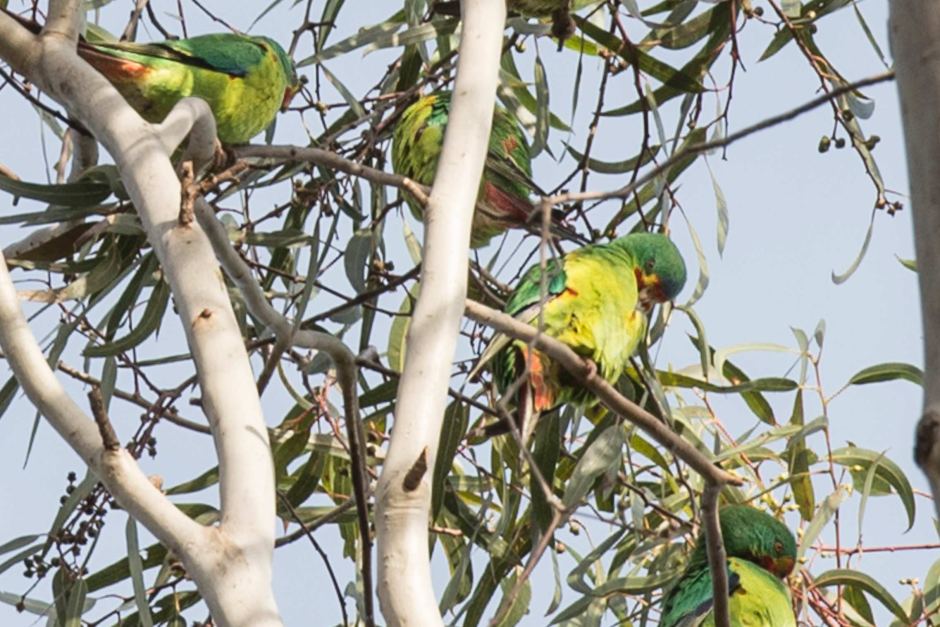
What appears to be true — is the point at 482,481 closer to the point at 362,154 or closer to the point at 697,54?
the point at 362,154

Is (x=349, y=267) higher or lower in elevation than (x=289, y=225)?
lower

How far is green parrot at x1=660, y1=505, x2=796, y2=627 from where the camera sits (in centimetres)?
282

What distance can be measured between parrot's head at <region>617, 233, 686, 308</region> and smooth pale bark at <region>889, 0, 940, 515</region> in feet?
6.85

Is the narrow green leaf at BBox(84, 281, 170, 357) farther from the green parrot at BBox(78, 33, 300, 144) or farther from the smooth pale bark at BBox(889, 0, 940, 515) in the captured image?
the smooth pale bark at BBox(889, 0, 940, 515)

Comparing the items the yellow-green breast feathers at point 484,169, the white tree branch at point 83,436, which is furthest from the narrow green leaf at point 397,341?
the white tree branch at point 83,436

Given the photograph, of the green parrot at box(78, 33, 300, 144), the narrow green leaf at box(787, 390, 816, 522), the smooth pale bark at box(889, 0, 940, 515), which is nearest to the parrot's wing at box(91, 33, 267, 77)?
the green parrot at box(78, 33, 300, 144)

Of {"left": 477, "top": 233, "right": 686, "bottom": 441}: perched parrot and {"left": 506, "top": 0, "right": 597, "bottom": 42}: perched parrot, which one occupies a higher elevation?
{"left": 506, "top": 0, "right": 597, "bottom": 42}: perched parrot

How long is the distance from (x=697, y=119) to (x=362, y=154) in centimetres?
70

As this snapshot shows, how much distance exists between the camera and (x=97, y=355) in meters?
2.48

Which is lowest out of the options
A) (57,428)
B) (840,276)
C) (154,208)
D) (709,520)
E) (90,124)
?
(709,520)

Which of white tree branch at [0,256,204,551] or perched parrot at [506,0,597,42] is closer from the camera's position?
white tree branch at [0,256,204,551]

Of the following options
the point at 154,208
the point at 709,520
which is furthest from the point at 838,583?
the point at 154,208

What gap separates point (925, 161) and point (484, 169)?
7.43 feet

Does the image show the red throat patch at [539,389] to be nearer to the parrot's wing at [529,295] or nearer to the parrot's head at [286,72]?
the parrot's wing at [529,295]
